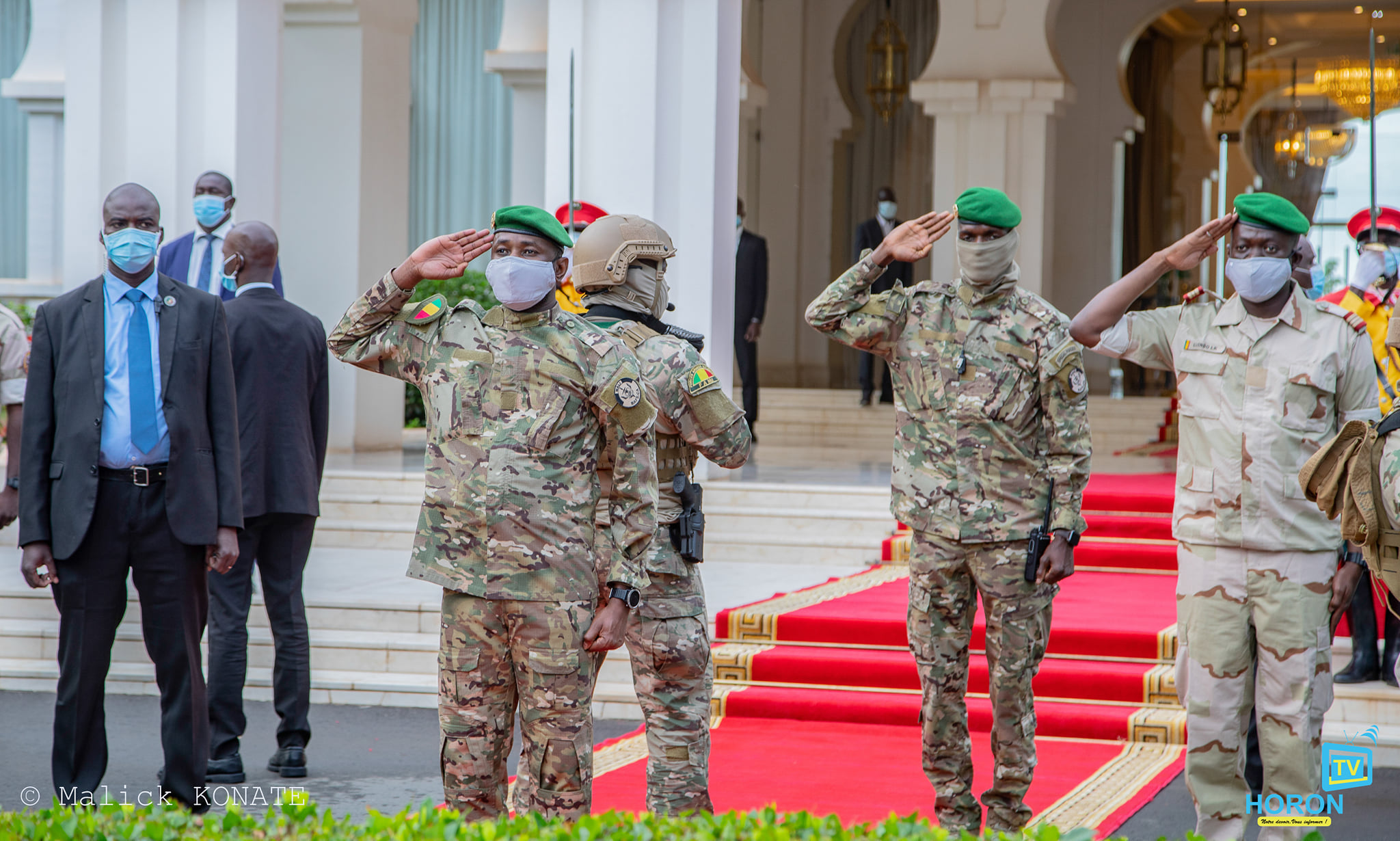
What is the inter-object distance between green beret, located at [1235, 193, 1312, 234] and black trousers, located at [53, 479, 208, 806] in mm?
3336

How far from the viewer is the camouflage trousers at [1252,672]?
446 cm

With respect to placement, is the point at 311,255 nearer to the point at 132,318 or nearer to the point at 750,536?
the point at 750,536

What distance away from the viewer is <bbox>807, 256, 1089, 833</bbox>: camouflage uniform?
4.67 m

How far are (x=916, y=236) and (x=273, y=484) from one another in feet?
8.79

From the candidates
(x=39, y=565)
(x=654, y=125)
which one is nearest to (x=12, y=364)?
(x=39, y=565)

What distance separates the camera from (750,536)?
965cm

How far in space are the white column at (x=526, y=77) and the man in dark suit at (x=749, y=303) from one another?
1.84m

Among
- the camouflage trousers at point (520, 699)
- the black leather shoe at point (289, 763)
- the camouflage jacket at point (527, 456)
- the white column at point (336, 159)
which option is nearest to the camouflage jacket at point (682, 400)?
the camouflage jacket at point (527, 456)

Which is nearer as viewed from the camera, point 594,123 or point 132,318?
point 132,318

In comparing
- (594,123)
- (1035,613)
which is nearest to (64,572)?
(1035,613)

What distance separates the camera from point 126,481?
4.78m

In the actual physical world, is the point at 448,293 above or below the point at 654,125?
below

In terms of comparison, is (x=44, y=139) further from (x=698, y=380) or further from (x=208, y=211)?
(x=698, y=380)

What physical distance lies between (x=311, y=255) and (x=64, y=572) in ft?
25.5
